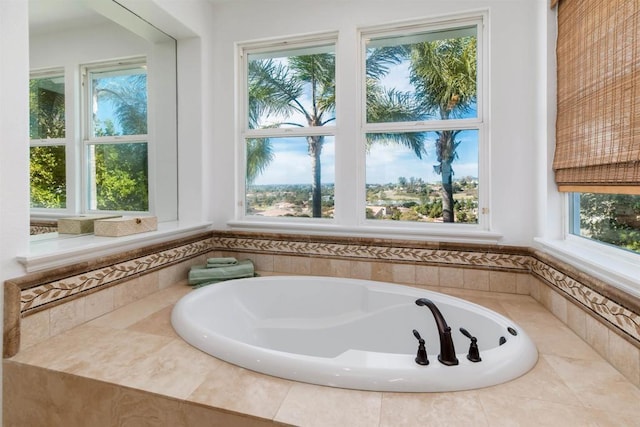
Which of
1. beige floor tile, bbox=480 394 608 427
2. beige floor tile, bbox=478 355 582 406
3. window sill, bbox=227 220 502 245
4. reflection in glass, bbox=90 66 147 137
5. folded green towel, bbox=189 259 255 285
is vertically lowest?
beige floor tile, bbox=480 394 608 427

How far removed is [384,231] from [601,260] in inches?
41.2

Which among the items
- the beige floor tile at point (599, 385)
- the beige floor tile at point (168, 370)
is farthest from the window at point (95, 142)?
the beige floor tile at point (599, 385)

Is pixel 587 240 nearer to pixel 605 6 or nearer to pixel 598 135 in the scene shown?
pixel 598 135

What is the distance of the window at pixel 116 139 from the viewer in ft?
6.32

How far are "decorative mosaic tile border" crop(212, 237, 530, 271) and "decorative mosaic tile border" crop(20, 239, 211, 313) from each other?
35 cm

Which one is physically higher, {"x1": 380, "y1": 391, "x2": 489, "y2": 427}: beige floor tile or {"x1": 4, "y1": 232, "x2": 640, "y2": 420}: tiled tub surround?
{"x1": 4, "y1": 232, "x2": 640, "y2": 420}: tiled tub surround

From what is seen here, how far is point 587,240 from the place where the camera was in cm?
147

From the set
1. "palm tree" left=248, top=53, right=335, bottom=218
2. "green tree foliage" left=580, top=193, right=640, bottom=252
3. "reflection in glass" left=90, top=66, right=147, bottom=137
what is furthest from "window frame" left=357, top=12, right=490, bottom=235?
"reflection in glass" left=90, top=66, right=147, bottom=137

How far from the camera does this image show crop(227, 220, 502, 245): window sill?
Answer: 6.24 feet

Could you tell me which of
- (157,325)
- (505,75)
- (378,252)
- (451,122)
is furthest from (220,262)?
(505,75)

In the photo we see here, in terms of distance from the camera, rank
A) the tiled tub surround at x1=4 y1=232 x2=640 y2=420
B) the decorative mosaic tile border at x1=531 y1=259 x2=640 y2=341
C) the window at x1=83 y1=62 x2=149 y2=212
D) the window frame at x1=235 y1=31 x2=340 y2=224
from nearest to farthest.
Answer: the decorative mosaic tile border at x1=531 y1=259 x2=640 y2=341 < the tiled tub surround at x1=4 y1=232 x2=640 y2=420 < the window at x1=83 y1=62 x2=149 y2=212 < the window frame at x1=235 y1=31 x2=340 y2=224

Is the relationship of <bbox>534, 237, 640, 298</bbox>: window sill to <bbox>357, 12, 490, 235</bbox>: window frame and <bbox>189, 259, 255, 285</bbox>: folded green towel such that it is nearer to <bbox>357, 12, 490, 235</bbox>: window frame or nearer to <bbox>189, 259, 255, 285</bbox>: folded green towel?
<bbox>357, 12, 490, 235</bbox>: window frame

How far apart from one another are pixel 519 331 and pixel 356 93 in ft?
5.29

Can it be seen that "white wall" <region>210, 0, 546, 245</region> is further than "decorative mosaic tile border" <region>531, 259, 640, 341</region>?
Yes
